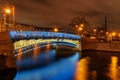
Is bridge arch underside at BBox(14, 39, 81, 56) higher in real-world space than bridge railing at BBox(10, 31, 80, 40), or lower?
lower

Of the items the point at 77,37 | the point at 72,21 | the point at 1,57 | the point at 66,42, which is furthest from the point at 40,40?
the point at 72,21

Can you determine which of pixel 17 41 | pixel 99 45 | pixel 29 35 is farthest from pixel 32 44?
pixel 99 45

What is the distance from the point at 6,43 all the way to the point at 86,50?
57.4 meters

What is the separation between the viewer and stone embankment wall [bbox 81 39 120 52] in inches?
3863

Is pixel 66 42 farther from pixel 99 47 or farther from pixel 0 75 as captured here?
pixel 0 75

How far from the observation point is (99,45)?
10150 cm

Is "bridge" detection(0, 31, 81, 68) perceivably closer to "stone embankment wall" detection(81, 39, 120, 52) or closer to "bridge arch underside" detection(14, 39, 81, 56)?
"bridge arch underside" detection(14, 39, 81, 56)

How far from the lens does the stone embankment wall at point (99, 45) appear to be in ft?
322

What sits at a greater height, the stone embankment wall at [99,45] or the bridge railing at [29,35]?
the bridge railing at [29,35]

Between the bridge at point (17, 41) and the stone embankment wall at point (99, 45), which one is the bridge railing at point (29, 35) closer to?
the bridge at point (17, 41)

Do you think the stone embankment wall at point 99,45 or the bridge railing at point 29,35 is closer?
the bridge railing at point 29,35

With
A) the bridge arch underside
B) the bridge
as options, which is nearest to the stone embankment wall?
the bridge arch underside

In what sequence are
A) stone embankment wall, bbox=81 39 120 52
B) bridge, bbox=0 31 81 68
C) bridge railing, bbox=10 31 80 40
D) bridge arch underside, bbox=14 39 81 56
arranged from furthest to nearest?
Result: 1. stone embankment wall, bbox=81 39 120 52
2. bridge arch underside, bbox=14 39 81 56
3. bridge railing, bbox=10 31 80 40
4. bridge, bbox=0 31 81 68

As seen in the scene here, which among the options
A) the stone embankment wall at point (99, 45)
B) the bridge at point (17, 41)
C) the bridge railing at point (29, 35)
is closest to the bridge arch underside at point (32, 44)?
the bridge at point (17, 41)
